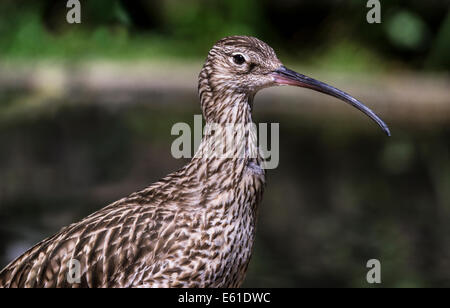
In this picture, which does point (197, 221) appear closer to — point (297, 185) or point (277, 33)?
point (297, 185)

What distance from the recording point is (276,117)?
9867mm

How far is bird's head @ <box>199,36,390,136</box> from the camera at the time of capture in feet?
12.0

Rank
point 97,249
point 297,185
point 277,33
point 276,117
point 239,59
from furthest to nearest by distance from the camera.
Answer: point 277,33
point 276,117
point 297,185
point 239,59
point 97,249

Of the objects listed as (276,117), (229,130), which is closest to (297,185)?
(276,117)

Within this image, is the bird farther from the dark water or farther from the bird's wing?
the dark water

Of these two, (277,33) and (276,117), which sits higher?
(277,33)

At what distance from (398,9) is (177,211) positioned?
309 inches

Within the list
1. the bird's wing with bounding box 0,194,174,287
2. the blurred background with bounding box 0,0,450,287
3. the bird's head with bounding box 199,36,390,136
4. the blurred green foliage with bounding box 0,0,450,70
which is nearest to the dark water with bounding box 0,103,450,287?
the blurred background with bounding box 0,0,450,287

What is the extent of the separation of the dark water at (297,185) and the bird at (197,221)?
8.19 feet

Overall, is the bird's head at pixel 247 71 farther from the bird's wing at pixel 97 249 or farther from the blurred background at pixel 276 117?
the blurred background at pixel 276 117

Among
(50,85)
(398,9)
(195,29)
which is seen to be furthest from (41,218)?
(398,9)

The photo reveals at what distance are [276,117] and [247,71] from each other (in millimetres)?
6200

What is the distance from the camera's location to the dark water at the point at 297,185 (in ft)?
21.8

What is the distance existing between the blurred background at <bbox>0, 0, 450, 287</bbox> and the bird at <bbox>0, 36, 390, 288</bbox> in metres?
3.09
